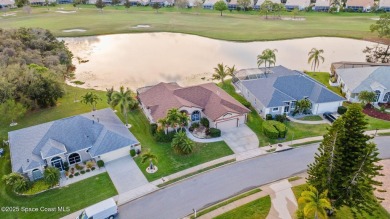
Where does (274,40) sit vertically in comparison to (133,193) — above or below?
above

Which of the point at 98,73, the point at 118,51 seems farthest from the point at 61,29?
the point at 98,73

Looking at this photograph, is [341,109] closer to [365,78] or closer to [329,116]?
[329,116]

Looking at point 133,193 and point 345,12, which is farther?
point 345,12

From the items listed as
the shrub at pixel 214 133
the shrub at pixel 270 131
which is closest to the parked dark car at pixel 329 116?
the shrub at pixel 270 131

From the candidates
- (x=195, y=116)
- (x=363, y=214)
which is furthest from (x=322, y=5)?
(x=363, y=214)

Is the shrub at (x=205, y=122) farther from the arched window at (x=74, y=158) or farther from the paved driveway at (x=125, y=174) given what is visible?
the arched window at (x=74, y=158)

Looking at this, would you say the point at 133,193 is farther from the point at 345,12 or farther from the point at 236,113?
the point at 345,12
